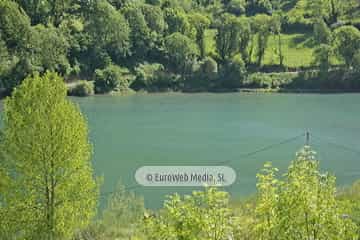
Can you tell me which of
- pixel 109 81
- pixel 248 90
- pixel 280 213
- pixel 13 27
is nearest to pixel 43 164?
pixel 280 213

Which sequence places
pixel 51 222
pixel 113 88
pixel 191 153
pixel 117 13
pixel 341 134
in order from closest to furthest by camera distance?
pixel 51 222 < pixel 191 153 < pixel 341 134 < pixel 113 88 < pixel 117 13

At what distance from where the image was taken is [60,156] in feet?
61.5

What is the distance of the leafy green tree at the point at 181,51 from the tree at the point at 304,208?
87.4 meters

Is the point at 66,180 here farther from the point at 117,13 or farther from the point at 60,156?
the point at 117,13

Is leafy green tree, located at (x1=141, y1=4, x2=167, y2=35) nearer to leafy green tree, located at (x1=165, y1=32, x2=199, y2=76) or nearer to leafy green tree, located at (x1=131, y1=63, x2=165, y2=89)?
leafy green tree, located at (x1=165, y1=32, x2=199, y2=76)

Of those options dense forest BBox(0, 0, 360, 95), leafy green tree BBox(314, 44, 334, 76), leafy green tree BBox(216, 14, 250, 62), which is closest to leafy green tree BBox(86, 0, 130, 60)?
dense forest BBox(0, 0, 360, 95)

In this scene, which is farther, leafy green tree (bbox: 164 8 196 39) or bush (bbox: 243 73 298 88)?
leafy green tree (bbox: 164 8 196 39)

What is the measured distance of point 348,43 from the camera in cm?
9294

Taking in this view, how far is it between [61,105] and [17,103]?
139 centimetres

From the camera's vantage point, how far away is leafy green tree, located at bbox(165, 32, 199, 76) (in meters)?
97.1

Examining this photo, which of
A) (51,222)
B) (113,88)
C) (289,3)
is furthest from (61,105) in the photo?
(289,3)

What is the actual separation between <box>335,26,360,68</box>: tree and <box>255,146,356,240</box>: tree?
3421 inches

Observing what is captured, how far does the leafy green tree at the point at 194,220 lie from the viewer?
354 inches

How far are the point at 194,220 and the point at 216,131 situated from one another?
46.2 metres
